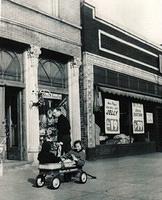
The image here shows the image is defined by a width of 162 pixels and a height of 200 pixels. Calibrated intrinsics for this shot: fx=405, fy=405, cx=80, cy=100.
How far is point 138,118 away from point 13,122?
364 inches

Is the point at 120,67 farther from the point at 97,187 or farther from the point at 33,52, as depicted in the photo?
the point at 97,187

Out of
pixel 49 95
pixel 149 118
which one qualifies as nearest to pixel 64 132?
pixel 49 95

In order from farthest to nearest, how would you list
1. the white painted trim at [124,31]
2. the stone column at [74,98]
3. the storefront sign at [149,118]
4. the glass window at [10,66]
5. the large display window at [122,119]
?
1. the storefront sign at [149,118]
2. the large display window at [122,119]
3. the white painted trim at [124,31]
4. the stone column at [74,98]
5. the glass window at [10,66]

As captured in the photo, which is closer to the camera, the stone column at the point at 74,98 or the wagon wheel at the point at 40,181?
the wagon wheel at the point at 40,181

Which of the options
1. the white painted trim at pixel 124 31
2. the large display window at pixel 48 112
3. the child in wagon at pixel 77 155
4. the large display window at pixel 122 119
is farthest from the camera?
the large display window at pixel 122 119

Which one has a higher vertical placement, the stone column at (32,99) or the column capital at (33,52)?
the column capital at (33,52)

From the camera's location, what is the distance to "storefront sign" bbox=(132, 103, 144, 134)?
844 inches

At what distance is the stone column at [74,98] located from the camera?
16688 mm

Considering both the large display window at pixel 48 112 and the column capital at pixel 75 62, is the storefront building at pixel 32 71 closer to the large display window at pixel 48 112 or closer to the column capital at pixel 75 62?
the large display window at pixel 48 112

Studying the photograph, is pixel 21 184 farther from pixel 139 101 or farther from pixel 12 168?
pixel 139 101

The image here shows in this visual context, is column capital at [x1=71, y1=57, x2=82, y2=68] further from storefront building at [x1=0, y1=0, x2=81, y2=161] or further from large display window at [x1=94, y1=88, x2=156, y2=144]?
large display window at [x1=94, y1=88, x2=156, y2=144]

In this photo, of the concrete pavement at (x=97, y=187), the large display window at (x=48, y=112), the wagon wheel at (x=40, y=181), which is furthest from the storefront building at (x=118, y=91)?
the wagon wheel at (x=40, y=181)

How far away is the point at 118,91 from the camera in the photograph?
19.2m

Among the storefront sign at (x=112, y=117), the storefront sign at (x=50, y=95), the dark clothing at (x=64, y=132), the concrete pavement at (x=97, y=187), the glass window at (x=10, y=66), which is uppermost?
the glass window at (x=10, y=66)
